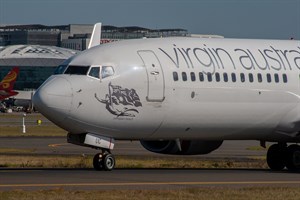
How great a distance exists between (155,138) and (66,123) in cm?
331

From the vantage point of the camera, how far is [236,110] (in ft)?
112

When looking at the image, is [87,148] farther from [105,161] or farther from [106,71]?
[106,71]

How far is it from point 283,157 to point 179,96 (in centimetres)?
535

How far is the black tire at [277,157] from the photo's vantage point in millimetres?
36188

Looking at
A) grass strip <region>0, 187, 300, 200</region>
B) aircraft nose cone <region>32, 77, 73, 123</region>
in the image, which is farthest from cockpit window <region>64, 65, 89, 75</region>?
grass strip <region>0, 187, 300, 200</region>

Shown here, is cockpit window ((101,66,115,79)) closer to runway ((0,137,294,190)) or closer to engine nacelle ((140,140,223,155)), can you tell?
runway ((0,137,294,190))

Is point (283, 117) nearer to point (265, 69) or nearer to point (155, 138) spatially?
point (265, 69)

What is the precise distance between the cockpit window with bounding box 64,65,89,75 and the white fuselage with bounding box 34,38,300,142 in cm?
13

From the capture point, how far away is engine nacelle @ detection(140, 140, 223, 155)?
35.2m

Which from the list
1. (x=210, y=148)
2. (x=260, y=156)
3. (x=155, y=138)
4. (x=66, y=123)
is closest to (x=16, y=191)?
(x=66, y=123)

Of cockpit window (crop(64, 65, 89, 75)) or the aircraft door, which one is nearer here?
cockpit window (crop(64, 65, 89, 75))

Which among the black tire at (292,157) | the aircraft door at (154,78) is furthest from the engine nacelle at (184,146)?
the aircraft door at (154,78)

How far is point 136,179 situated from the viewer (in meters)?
29.6

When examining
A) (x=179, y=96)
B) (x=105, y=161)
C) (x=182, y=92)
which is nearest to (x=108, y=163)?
(x=105, y=161)
